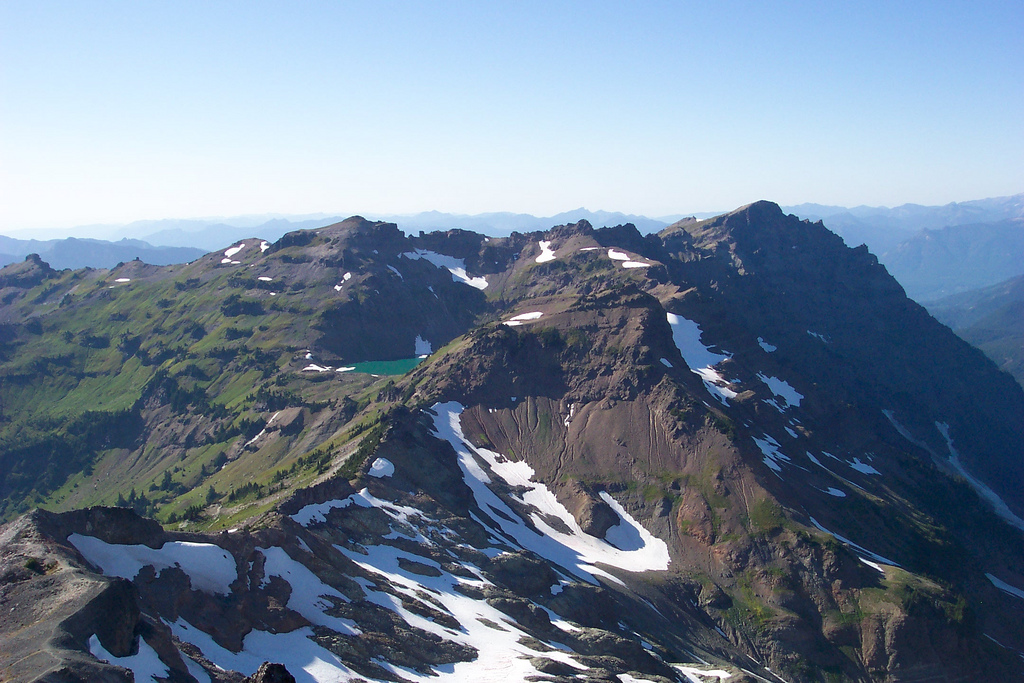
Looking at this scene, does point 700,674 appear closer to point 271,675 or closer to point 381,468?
point 381,468

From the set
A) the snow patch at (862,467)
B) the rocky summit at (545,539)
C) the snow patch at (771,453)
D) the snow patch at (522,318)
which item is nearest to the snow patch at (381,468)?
the rocky summit at (545,539)

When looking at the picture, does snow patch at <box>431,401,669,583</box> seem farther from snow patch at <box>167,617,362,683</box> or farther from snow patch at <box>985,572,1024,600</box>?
snow patch at <box>985,572,1024,600</box>

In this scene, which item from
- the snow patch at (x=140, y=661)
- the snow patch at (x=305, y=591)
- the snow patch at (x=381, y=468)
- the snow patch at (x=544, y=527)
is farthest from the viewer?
the snow patch at (x=544, y=527)

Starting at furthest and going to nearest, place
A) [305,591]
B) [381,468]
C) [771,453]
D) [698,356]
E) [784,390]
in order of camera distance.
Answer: [784,390] → [698,356] → [771,453] → [381,468] → [305,591]

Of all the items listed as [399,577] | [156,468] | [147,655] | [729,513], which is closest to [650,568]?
[729,513]

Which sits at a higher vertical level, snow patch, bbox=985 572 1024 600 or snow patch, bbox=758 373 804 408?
snow patch, bbox=758 373 804 408

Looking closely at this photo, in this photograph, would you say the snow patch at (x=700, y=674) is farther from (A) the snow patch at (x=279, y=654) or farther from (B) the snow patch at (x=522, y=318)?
(B) the snow patch at (x=522, y=318)

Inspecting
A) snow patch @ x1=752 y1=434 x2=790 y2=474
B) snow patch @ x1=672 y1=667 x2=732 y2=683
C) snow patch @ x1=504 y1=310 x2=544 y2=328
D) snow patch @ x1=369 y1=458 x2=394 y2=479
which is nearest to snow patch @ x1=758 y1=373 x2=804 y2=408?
snow patch @ x1=752 y1=434 x2=790 y2=474

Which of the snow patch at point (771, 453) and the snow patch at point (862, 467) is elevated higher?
the snow patch at point (771, 453)

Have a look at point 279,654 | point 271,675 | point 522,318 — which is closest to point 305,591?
point 279,654
